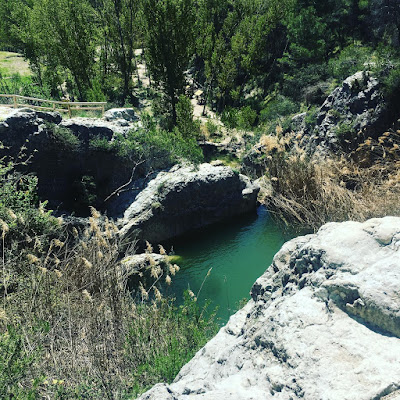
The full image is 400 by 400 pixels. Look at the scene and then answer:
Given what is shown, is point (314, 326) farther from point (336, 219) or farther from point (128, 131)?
point (128, 131)

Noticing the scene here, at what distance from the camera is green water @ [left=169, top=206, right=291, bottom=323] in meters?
13.1

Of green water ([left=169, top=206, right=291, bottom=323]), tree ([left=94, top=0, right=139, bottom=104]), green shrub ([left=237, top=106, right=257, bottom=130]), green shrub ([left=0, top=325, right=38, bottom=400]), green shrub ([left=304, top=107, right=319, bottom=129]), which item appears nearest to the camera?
green shrub ([left=0, top=325, right=38, bottom=400])

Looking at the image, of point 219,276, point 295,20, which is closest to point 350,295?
point 219,276

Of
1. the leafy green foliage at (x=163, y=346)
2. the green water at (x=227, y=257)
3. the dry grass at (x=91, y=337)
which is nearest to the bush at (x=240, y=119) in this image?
the green water at (x=227, y=257)

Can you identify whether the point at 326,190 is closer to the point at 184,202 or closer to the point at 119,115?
the point at 184,202

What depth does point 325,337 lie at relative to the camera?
2732 mm

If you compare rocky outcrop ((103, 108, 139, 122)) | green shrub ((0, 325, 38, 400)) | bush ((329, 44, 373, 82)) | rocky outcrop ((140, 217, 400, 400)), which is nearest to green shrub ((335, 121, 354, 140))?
bush ((329, 44, 373, 82))

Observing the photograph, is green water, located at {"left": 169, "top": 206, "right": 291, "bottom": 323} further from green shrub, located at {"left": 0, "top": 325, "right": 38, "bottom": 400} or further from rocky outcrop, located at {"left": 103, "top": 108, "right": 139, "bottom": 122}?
green shrub, located at {"left": 0, "top": 325, "right": 38, "bottom": 400}

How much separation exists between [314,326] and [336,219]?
7.17m

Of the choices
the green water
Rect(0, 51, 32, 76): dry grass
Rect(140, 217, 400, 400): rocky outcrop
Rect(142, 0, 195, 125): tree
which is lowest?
the green water

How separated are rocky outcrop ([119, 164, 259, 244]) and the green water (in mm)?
687

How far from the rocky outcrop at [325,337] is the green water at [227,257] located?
7.87m

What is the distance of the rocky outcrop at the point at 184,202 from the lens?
17.0 metres

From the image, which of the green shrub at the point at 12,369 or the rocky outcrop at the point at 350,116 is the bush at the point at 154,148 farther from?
the green shrub at the point at 12,369
